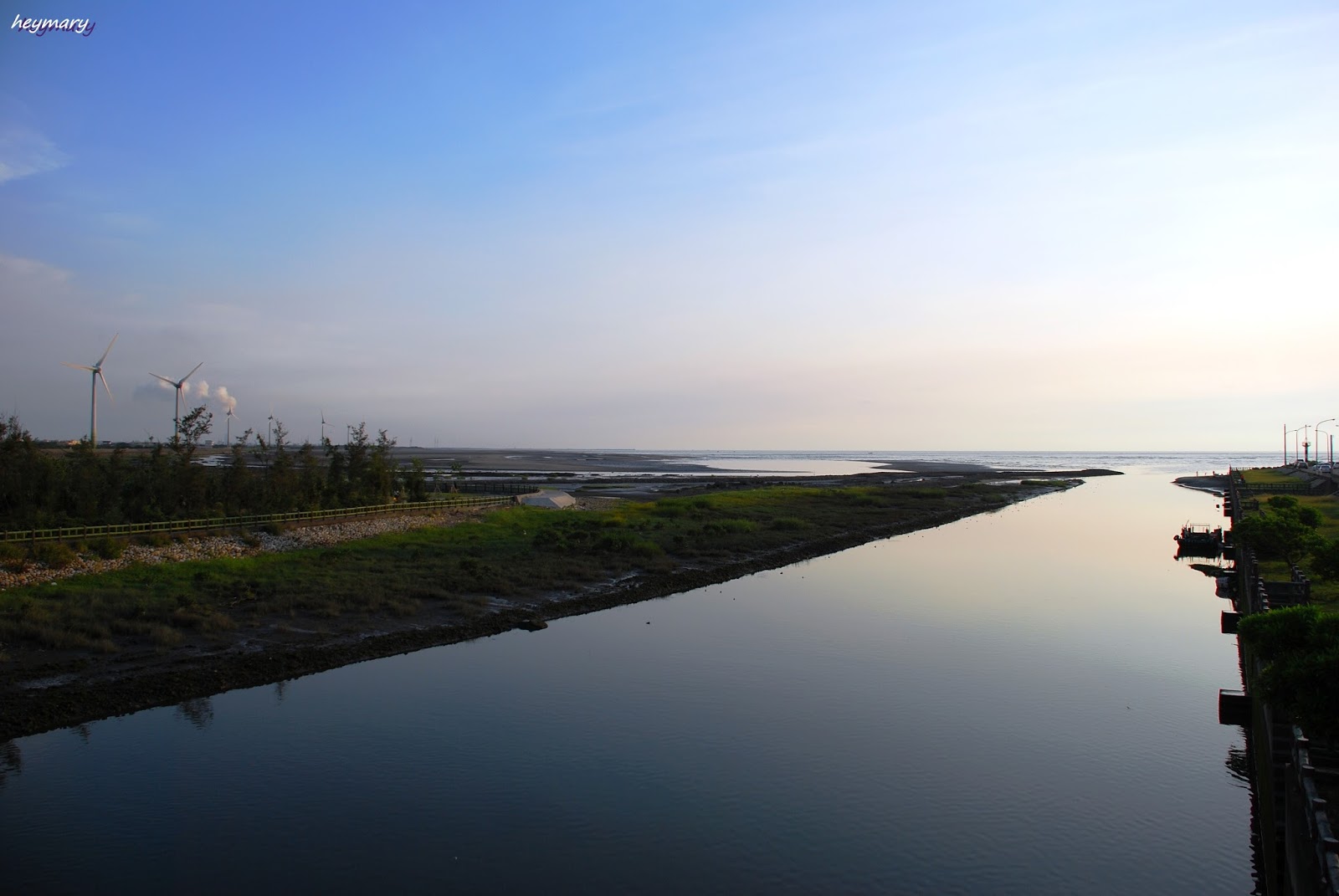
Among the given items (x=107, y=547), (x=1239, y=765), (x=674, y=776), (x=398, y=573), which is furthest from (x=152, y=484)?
(x=1239, y=765)

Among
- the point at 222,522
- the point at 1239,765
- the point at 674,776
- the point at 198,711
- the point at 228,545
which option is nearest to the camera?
the point at 674,776

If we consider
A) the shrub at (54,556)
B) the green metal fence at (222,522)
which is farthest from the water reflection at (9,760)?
the green metal fence at (222,522)

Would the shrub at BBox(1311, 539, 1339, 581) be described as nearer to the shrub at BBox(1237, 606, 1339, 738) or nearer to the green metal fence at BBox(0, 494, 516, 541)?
the shrub at BBox(1237, 606, 1339, 738)

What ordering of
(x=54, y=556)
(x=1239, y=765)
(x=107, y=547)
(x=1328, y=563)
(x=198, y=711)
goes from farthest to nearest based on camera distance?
(x=107, y=547)
(x=54, y=556)
(x=1328, y=563)
(x=198, y=711)
(x=1239, y=765)

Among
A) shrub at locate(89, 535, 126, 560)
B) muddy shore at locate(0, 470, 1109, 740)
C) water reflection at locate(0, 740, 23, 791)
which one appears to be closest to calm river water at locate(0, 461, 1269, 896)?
water reflection at locate(0, 740, 23, 791)

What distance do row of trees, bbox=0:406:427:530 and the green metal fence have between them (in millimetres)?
1112

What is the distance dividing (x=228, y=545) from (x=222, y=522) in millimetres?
4074

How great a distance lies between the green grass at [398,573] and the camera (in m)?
23.8

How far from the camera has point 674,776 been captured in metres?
15.3

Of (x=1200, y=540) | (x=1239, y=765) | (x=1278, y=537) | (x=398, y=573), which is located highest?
(x=1278, y=537)

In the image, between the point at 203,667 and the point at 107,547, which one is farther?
the point at 107,547

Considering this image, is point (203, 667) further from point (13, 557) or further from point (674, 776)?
point (13, 557)

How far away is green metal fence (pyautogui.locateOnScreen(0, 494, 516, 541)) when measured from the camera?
104 feet

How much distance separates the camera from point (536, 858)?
12.5 meters
